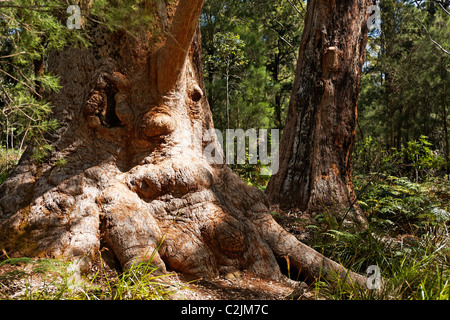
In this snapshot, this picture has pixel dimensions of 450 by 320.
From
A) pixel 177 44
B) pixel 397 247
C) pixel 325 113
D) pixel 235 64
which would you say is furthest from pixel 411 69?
pixel 177 44

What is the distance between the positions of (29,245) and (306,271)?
2732mm

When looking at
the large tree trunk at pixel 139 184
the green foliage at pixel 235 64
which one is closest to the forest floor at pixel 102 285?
the large tree trunk at pixel 139 184

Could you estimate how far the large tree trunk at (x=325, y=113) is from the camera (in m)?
4.70

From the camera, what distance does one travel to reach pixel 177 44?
316 cm

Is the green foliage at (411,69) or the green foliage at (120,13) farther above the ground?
the green foliage at (411,69)

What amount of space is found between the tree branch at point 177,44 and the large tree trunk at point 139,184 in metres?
0.01

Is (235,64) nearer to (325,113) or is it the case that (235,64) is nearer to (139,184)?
(325,113)

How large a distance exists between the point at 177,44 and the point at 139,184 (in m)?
1.56

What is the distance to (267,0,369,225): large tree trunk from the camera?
470cm

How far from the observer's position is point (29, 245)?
272 cm

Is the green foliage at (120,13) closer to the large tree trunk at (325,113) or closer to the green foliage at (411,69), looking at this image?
the large tree trunk at (325,113)

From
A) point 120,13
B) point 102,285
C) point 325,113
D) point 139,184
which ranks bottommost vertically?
point 102,285

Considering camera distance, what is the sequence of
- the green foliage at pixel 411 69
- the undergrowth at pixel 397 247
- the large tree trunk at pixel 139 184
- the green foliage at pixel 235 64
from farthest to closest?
the green foliage at pixel 411 69
the green foliage at pixel 235 64
the large tree trunk at pixel 139 184
the undergrowth at pixel 397 247
